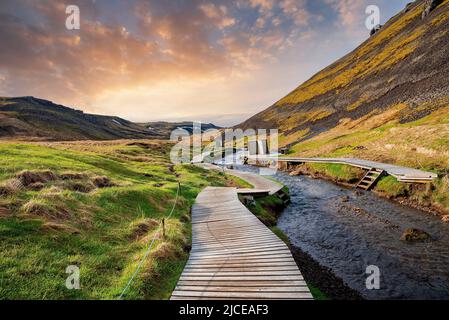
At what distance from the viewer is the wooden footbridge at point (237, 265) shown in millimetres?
9391

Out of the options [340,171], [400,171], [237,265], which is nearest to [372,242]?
[237,265]

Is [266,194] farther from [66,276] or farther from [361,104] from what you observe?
[361,104]

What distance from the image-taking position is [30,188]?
15617 millimetres

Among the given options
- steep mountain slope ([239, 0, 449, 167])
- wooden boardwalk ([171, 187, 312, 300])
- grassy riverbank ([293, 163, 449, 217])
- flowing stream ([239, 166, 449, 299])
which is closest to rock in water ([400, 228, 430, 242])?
flowing stream ([239, 166, 449, 299])

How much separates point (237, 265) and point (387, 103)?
7098cm

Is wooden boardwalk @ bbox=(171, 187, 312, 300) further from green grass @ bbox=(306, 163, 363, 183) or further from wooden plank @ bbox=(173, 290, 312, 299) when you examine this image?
green grass @ bbox=(306, 163, 363, 183)

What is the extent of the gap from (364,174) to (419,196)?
10.6m

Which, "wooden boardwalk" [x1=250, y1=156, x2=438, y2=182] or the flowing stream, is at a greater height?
"wooden boardwalk" [x1=250, y1=156, x2=438, y2=182]

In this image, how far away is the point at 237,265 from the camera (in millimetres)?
11484

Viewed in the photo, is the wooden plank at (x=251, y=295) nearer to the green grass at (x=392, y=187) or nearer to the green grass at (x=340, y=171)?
the green grass at (x=392, y=187)

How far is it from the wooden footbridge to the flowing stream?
4.05 m

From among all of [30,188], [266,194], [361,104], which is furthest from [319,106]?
[30,188]

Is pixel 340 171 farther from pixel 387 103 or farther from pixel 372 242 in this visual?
pixel 387 103

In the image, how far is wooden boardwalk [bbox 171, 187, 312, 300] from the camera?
938 centimetres
